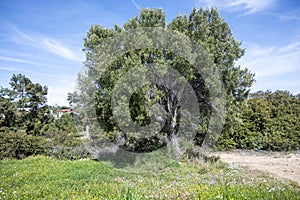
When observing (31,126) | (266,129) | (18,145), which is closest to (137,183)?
(18,145)

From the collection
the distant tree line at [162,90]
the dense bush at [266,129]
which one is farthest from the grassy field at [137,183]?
the dense bush at [266,129]

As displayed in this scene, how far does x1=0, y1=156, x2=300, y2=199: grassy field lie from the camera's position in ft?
11.8

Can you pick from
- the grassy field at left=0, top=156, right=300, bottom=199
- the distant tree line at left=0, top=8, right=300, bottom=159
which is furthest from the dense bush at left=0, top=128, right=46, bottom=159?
the grassy field at left=0, top=156, right=300, bottom=199

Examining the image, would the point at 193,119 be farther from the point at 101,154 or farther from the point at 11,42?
the point at 11,42

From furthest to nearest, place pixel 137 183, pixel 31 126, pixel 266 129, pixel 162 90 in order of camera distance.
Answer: pixel 31 126 < pixel 266 129 < pixel 162 90 < pixel 137 183

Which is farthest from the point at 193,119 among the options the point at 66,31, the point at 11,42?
the point at 11,42

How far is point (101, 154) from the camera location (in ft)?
31.9

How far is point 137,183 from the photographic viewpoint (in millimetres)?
5219

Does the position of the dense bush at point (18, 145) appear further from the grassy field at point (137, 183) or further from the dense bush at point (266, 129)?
the dense bush at point (266, 129)

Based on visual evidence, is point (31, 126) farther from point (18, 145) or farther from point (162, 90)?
point (162, 90)

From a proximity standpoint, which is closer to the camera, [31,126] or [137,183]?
[137,183]

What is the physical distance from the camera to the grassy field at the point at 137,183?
3586 millimetres

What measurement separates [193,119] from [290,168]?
4.19 metres

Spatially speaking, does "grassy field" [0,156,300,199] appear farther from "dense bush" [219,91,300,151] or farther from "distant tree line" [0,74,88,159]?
"dense bush" [219,91,300,151]
